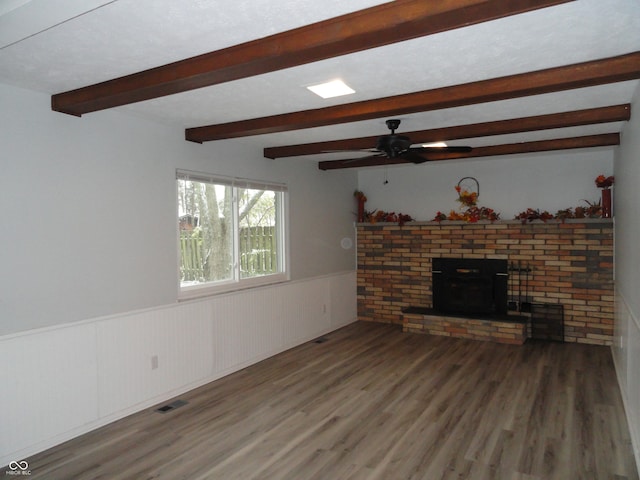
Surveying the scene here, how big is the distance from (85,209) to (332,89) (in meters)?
2.04

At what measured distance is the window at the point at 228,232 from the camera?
4.38m

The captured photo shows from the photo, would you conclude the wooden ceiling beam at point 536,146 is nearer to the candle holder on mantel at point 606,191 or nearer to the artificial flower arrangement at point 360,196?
the candle holder on mantel at point 606,191

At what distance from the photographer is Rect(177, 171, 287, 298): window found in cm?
438

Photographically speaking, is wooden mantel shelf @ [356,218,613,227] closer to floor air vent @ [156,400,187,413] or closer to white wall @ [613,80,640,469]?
white wall @ [613,80,640,469]

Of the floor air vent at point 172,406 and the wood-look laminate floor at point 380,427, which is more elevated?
the floor air vent at point 172,406

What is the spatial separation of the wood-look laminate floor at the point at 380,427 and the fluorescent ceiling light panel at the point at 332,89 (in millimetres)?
2457

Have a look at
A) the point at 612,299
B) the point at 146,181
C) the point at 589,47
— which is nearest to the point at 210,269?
the point at 146,181

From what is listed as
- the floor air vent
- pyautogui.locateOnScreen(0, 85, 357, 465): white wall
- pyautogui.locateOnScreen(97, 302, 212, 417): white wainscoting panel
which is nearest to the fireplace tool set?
pyautogui.locateOnScreen(0, 85, 357, 465): white wall

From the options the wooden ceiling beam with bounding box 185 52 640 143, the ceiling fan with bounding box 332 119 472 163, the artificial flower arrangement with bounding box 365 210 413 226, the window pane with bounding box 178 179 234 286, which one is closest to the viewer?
the wooden ceiling beam with bounding box 185 52 640 143

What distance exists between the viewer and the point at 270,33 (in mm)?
2135

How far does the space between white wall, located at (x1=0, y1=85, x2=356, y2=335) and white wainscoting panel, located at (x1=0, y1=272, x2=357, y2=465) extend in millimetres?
152

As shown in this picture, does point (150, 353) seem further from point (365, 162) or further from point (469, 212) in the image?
Result: point (469, 212)

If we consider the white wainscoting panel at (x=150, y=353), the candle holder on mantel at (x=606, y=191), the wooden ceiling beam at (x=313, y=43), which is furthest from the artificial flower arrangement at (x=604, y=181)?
the white wainscoting panel at (x=150, y=353)

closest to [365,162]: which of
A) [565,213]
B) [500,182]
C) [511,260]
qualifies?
[500,182]
